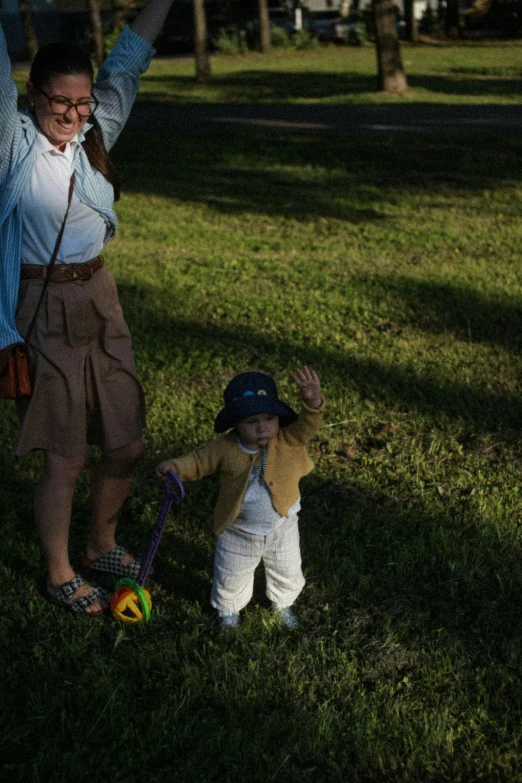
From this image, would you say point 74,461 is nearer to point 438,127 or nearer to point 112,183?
point 112,183

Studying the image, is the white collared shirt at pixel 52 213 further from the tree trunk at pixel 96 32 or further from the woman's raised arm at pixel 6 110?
the tree trunk at pixel 96 32

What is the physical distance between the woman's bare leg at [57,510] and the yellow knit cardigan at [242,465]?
1.63 ft

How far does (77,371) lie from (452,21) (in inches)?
1701

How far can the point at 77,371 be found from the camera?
3408 mm

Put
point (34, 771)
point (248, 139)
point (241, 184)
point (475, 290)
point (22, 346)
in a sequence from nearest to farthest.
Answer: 1. point (34, 771)
2. point (22, 346)
3. point (475, 290)
4. point (241, 184)
5. point (248, 139)

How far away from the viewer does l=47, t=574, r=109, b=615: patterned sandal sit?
3602mm

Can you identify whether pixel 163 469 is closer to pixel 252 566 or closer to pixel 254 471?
pixel 254 471

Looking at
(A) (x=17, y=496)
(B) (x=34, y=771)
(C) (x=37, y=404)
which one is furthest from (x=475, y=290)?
(B) (x=34, y=771)

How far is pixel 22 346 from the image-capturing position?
330cm

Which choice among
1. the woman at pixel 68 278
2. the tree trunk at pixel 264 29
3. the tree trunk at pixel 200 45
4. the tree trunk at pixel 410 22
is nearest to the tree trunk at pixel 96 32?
the tree trunk at pixel 200 45

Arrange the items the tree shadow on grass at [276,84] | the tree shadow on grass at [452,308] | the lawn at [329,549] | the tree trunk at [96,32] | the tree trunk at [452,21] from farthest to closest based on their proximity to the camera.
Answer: the tree trunk at [452,21], the tree trunk at [96,32], the tree shadow on grass at [276,84], the tree shadow on grass at [452,308], the lawn at [329,549]

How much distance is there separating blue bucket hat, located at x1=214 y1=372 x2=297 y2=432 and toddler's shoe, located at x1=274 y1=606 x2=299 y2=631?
76 centimetres

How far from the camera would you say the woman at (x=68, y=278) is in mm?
3107

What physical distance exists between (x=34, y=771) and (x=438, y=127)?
13.8 meters
